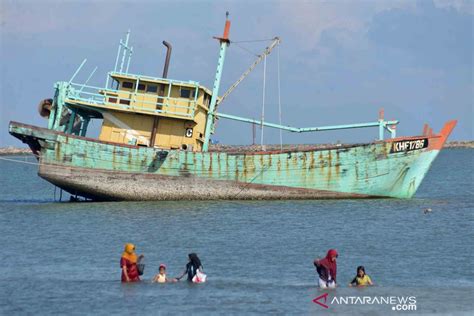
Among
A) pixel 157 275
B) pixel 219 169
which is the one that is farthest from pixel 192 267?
pixel 219 169

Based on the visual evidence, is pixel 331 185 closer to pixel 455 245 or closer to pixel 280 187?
pixel 280 187

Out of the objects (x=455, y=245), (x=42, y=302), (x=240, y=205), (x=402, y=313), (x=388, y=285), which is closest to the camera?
(x=402, y=313)

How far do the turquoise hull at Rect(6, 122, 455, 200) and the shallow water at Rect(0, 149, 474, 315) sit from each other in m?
0.61

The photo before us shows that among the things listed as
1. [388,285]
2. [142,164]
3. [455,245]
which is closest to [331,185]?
[142,164]

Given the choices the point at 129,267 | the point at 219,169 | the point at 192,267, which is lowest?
the point at 129,267

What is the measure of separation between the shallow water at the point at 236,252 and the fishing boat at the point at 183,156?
68cm

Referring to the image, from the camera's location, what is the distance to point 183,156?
122 feet

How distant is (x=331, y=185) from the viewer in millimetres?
37750

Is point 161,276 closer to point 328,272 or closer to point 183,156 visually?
point 328,272

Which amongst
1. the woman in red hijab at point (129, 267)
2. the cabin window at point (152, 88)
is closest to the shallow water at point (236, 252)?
the woman in red hijab at point (129, 267)

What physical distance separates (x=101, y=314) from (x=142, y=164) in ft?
60.3

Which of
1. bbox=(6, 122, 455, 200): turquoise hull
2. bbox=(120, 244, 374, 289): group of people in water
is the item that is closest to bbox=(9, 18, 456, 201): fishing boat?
bbox=(6, 122, 455, 200): turquoise hull

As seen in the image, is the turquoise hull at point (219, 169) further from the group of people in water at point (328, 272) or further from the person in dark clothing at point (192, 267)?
the group of people in water at point (328, 272)

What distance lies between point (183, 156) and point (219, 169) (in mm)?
1420
